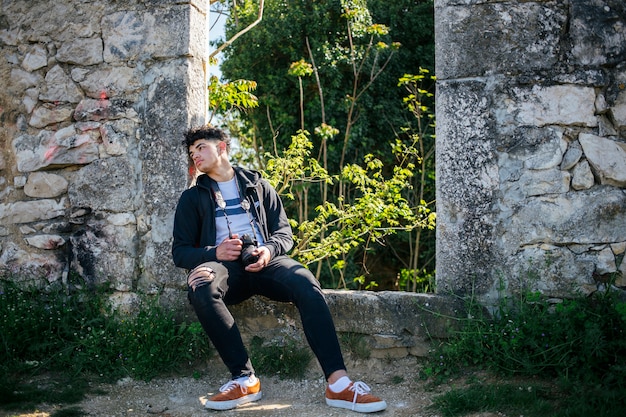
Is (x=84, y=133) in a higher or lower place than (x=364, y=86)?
lower

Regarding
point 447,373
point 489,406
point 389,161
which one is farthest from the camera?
point 389,161

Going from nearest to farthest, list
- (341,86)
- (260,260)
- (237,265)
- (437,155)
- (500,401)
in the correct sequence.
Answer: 1. (500,401)
2. (260,260)
3. (237,265)
4. (437,155)
5. (341,86)

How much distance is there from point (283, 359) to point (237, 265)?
601 mm

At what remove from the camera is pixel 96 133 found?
386 cm

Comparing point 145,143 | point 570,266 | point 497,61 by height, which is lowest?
point 570,266

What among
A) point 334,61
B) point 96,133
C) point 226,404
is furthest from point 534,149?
point 334,61

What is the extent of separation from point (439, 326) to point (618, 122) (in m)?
1.41

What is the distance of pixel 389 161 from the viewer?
7062 millimetres

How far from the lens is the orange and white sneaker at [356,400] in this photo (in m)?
2.94

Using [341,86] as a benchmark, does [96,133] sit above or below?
below

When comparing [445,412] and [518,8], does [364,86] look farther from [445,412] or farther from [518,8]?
[445,412]

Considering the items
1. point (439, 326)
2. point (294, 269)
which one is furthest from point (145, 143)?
point (439, 326)

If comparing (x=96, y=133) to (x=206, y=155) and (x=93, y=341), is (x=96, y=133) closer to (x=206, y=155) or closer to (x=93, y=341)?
(x=206, y=155)

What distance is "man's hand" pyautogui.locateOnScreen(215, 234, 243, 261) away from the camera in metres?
3.26
